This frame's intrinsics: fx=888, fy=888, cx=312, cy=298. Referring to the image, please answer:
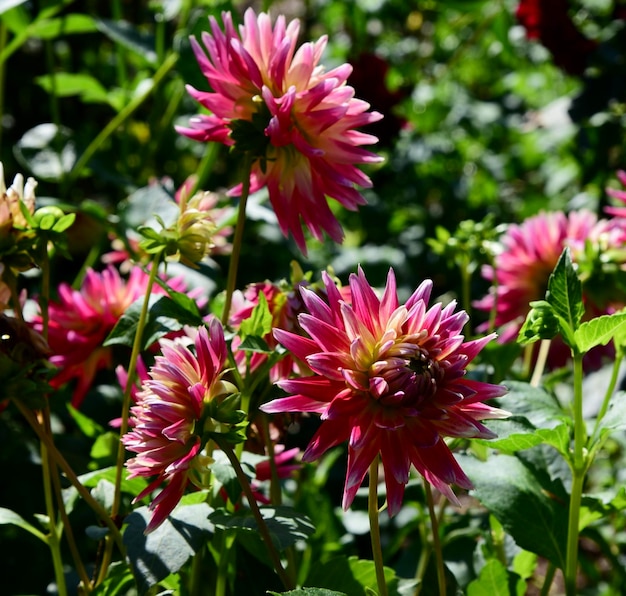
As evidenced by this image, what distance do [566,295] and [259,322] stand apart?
0.24 metres

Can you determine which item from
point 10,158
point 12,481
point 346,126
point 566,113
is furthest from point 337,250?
point 346,126

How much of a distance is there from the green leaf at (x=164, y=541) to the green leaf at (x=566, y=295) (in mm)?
317

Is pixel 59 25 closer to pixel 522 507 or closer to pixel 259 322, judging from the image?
pixel 259 322

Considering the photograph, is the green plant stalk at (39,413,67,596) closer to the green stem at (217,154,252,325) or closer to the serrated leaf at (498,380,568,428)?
the green stem at (217,154,252,325)

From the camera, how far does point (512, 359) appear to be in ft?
3.09

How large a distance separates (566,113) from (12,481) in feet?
4.44

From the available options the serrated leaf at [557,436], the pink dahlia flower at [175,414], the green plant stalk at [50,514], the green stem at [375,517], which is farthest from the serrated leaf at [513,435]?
the green plant stalk at [50,514]

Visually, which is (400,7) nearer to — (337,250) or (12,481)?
(337,250)

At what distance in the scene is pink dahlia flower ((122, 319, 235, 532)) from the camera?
1.99 ft

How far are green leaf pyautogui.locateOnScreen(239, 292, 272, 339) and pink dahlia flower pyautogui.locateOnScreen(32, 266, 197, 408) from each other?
28cm

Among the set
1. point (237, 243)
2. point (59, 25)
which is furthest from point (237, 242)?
point (59, 25)

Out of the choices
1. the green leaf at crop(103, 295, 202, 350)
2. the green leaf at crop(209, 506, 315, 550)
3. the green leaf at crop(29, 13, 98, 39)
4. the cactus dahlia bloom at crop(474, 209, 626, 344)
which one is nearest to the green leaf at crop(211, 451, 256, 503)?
the green leaf at crop(209, 506, 315, 550)

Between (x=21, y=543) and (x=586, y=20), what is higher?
(x=586, y=20)

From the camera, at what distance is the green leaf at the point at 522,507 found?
2.59 ft
